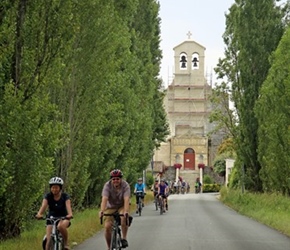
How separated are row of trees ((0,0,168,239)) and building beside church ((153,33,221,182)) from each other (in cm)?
4938

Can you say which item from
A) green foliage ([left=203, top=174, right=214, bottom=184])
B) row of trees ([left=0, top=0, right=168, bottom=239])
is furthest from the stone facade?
row of trees ([left=0, top=0, right=168, bottom=239])

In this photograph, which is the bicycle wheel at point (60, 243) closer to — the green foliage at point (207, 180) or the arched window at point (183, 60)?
the green foliage at point (207, 180)

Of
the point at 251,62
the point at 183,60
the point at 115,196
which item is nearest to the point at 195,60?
the point at 183,60

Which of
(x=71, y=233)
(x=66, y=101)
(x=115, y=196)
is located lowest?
(x=71, y=233)

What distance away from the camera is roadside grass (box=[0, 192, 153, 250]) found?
15047mm

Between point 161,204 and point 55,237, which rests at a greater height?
point 161,204

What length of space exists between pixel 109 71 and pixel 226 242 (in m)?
8.86

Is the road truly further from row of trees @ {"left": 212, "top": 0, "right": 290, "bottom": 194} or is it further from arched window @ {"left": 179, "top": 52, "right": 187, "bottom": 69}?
arched window @ {"left": 179, "top": 52, "right": 187, "bottom": 69}

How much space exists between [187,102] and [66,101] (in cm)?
7134

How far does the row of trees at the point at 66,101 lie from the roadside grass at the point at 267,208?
591cm

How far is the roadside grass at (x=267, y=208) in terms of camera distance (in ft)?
80.9

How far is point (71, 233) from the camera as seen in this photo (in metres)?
18.6

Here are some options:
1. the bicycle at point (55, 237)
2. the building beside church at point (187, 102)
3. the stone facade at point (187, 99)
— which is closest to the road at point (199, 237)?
the bicycle at point (55, 237)

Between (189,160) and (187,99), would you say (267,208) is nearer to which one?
(189,160)
